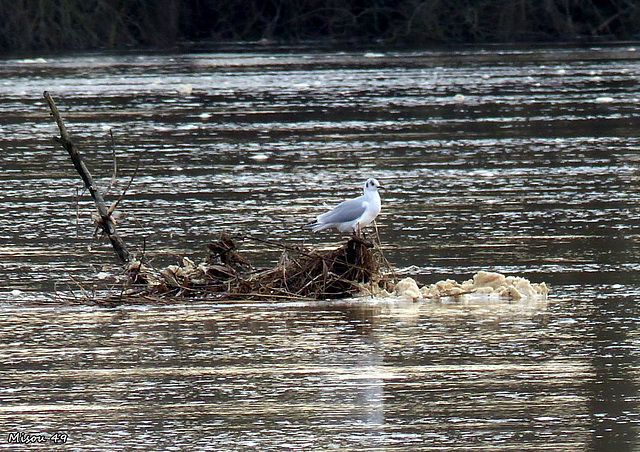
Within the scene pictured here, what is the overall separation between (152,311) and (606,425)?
3.15 meters

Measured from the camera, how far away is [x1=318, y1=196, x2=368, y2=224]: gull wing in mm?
8281

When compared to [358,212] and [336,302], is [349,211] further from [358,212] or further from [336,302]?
[336,302]

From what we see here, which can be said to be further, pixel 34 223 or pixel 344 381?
pixel 34 223

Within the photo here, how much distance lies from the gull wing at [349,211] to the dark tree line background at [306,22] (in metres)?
36.3

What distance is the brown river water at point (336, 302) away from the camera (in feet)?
18.2

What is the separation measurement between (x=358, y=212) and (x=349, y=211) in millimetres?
76

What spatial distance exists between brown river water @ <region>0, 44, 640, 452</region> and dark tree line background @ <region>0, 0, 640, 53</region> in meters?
23.0

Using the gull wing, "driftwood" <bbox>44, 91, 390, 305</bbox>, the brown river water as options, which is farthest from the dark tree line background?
"driftwood" <bbox>44, 91, 390, 305</bbox>

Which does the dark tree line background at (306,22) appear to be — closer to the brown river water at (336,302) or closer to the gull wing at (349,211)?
the brown river water at (336,302)

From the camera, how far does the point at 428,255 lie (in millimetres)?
9367

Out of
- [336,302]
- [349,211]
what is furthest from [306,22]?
[336,302]

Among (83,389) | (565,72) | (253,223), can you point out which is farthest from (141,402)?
(565,72)

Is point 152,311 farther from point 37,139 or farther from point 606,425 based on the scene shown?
point 37,139

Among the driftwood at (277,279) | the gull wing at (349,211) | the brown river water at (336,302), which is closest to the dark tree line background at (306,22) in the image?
the brown river water at (336,302)
